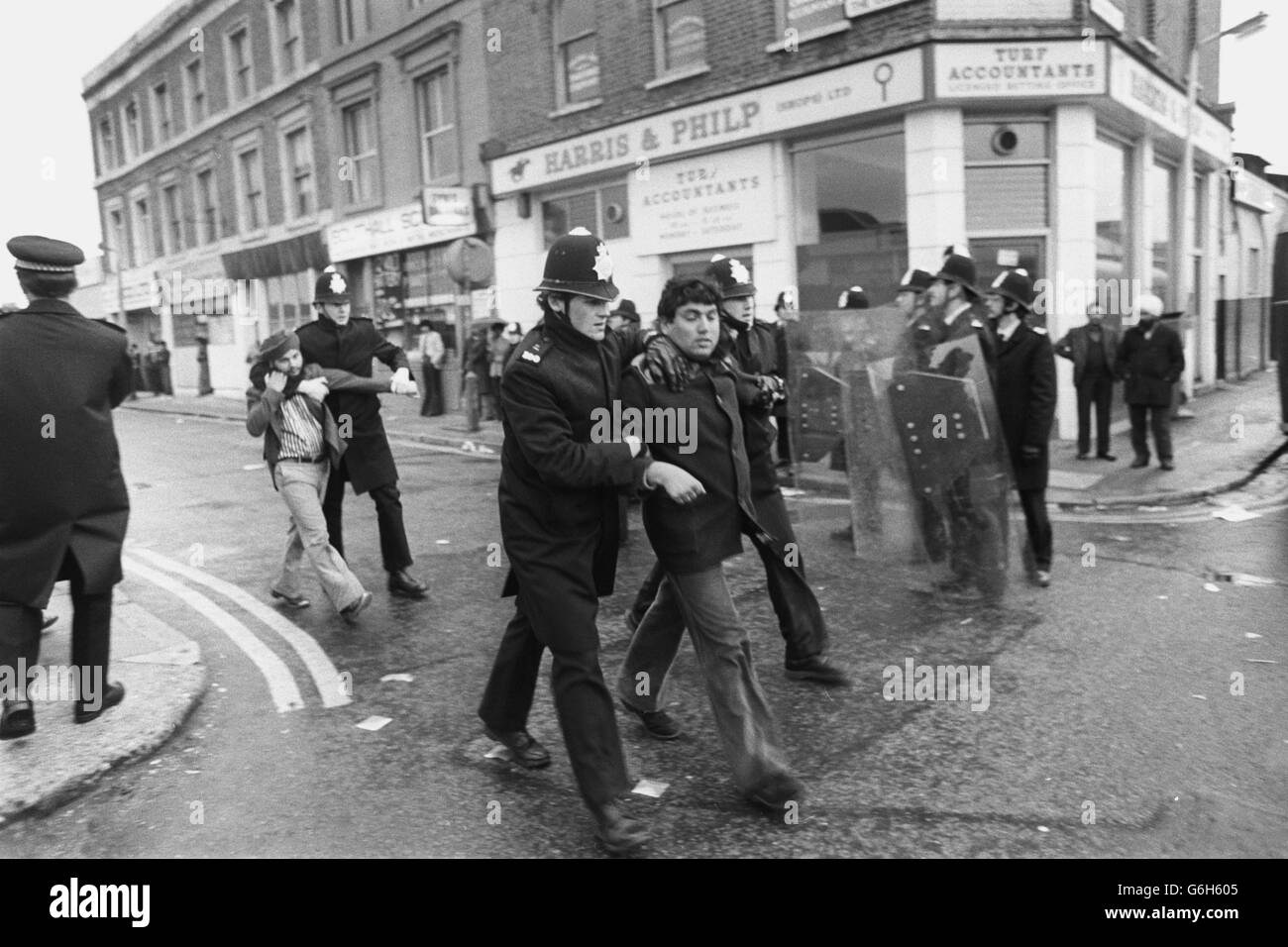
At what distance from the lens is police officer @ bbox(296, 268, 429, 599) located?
6277mm

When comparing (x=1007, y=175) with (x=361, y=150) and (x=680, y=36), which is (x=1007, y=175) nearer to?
(x=680, y=36)

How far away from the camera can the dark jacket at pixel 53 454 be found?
4227 mm

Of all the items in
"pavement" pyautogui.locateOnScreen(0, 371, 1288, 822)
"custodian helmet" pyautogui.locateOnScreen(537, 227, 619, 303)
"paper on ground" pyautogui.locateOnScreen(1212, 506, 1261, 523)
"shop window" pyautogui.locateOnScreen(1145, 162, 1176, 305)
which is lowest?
"paper on ground" pyautogui.locateOnScreen(1212, 506, 1261, 523)

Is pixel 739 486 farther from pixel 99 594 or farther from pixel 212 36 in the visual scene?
pixel 212 36

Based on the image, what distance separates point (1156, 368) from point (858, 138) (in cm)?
493

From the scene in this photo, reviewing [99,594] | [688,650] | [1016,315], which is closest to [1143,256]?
[1016,315]

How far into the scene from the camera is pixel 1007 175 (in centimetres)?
1257

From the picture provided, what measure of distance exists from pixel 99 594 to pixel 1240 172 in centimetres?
2207

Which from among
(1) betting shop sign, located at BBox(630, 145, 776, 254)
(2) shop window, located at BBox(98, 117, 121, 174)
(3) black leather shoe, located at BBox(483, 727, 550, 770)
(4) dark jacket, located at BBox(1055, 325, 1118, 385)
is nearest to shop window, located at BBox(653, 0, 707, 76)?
(1) betting shop sign, located at BBox(630, 145, 776, 254)

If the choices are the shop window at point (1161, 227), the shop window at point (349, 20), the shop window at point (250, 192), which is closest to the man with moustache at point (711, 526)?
the shop window at point (1161, 227)

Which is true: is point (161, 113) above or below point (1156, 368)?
above

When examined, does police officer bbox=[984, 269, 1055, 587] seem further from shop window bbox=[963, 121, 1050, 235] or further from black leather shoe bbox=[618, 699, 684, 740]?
shop window bbox=[963, 121, 1050, 235]

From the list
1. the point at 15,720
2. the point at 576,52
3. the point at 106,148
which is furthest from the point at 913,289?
the point at 106,148

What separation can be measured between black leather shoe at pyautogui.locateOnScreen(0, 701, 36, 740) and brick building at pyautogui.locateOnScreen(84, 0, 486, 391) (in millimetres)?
15128
